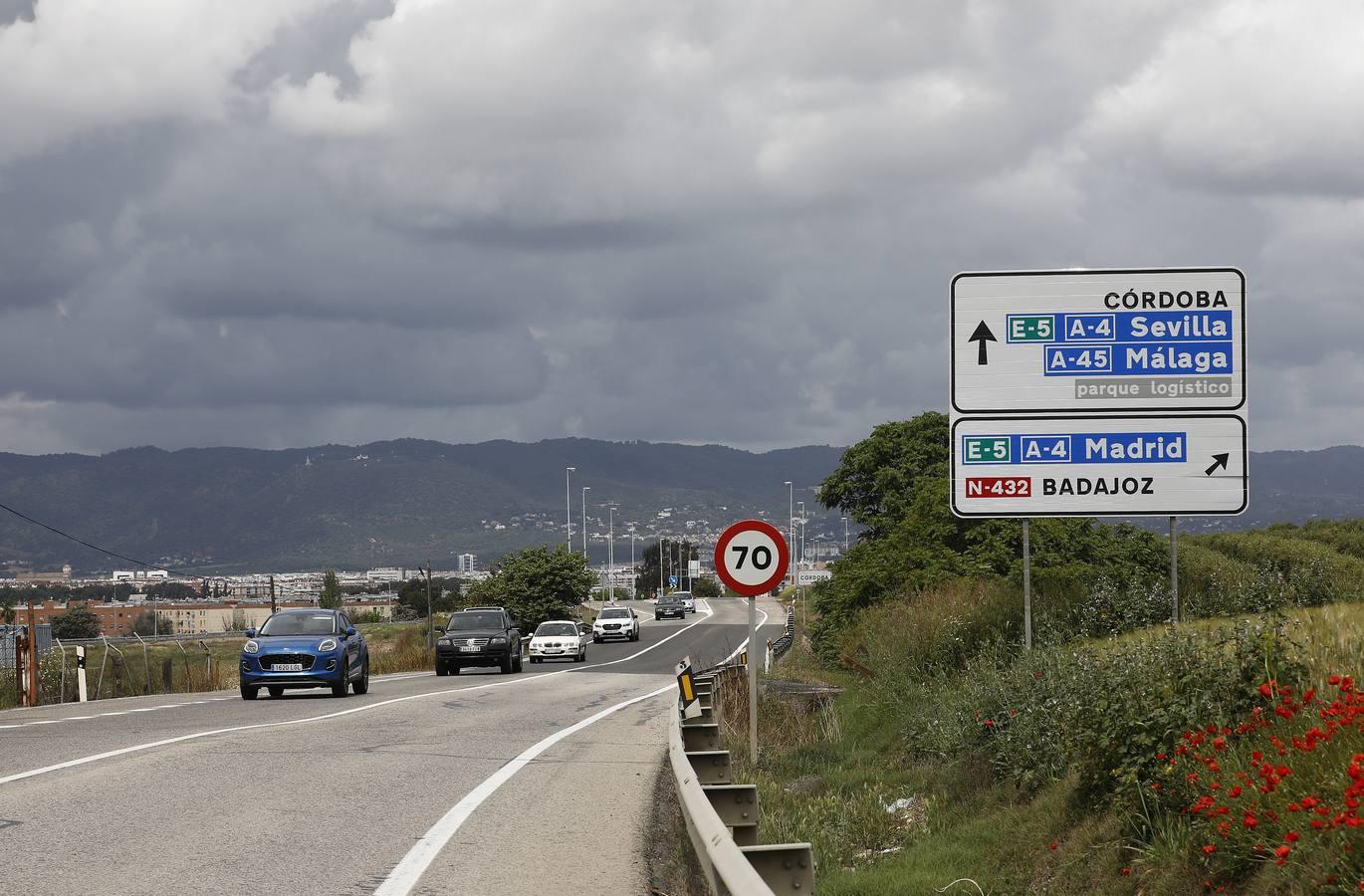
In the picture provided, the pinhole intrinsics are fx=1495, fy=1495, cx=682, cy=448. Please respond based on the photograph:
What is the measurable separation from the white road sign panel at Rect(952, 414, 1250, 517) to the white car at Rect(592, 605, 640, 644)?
62.2 m

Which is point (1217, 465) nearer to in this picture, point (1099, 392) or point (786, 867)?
point (1099, 392)

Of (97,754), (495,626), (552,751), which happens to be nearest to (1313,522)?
(495,626)

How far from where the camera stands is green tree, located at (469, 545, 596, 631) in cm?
8050

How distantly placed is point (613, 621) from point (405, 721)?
5747cm

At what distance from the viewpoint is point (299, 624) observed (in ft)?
87.4

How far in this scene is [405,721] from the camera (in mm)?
19406

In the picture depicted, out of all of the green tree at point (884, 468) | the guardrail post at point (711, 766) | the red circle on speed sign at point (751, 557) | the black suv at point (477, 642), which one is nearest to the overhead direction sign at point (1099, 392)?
the red circle on speed sign at point (751, 557)

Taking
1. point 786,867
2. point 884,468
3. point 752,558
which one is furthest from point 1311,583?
Result: point 884,468

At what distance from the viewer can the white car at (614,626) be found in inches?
3017

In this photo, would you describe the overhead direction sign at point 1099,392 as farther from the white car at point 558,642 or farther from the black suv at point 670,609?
the black suv at point 670,609

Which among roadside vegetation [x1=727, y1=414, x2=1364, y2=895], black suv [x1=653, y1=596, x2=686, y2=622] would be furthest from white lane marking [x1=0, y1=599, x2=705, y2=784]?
black suv [x1=653, y1=596, x2=686, y2=622]

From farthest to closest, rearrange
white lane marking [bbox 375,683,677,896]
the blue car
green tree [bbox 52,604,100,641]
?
green tree [bbox 52,604,100,641]
the blue car
white lane marking [bbox 375,683,677,896]

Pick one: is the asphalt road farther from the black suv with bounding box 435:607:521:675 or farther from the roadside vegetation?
the black suv with bounding box 435:607:521:675

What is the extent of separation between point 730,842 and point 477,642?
32.7m
